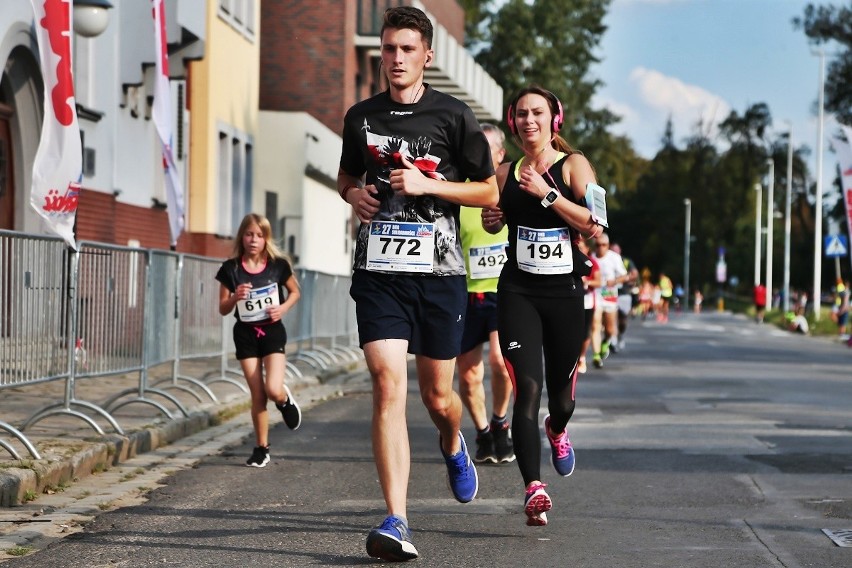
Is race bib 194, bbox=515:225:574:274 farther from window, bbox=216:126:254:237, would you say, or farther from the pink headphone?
window, bbox=216:126:254:237

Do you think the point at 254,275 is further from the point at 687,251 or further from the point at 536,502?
the point at 687,251

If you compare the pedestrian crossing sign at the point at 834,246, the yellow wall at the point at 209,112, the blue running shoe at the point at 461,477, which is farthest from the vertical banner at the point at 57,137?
the pedestrian crossing sign at the point at 834,246

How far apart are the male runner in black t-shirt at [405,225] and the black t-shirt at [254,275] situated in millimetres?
4584

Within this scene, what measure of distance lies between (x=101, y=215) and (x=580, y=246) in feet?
47.9

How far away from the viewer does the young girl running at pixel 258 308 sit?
11734mm

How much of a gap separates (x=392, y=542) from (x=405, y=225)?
4.27 feet

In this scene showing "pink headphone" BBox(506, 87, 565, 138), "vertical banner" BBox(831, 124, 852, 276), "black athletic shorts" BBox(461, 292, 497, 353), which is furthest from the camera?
"vertical banner" BBox(831, 124, 852, 276)

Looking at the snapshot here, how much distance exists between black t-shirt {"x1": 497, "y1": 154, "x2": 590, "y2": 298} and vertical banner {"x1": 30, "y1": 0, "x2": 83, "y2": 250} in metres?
3.89

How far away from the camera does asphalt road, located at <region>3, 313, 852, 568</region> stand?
289 inches

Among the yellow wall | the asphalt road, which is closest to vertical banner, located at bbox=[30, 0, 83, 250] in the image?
the asphalt road

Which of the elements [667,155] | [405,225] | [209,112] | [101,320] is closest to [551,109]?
[405,225]

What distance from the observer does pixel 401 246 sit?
7250 millimetres

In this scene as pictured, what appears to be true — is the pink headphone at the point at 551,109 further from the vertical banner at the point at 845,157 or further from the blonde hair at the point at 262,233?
the vertical banner at the point at 845,157

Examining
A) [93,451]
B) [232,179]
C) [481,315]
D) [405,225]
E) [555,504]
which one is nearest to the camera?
[405,225]
